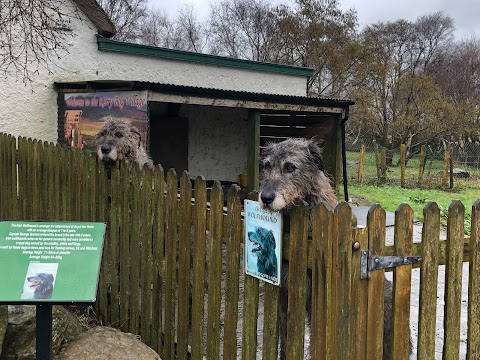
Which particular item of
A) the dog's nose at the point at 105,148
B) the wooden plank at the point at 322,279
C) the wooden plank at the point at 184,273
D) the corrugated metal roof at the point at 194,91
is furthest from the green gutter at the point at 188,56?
the wooden plank at the point at 322,279

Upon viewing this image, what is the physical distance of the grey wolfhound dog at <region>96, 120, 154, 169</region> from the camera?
493 cm

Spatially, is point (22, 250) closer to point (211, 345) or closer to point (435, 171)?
point (211, 345)

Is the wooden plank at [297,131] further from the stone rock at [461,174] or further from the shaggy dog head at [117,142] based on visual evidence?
the stone rock at [461,174]

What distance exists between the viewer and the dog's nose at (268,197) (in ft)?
9.21

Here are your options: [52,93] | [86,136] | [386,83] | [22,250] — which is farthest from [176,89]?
[386,83]

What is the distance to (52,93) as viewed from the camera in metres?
10.6

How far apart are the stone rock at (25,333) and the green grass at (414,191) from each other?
30.7 ft

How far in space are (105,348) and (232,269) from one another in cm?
119

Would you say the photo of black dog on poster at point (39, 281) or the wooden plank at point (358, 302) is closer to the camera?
the wooden plank at point (358, 302)

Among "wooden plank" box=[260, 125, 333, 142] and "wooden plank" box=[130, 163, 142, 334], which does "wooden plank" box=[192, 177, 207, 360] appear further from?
"wooden plank" box=[260, 125, 333, 142]

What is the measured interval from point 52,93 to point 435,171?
18007 millimetres

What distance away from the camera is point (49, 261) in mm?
3141

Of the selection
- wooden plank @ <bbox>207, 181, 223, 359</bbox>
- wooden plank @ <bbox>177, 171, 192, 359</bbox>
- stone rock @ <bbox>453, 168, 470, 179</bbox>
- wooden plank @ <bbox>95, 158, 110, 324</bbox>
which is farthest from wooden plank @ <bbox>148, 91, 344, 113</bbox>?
stone rock @ <bbox>453, 168, 470, 179</bbox>

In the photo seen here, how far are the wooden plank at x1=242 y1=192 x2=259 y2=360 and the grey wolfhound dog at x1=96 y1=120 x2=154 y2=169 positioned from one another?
88.2 inches
